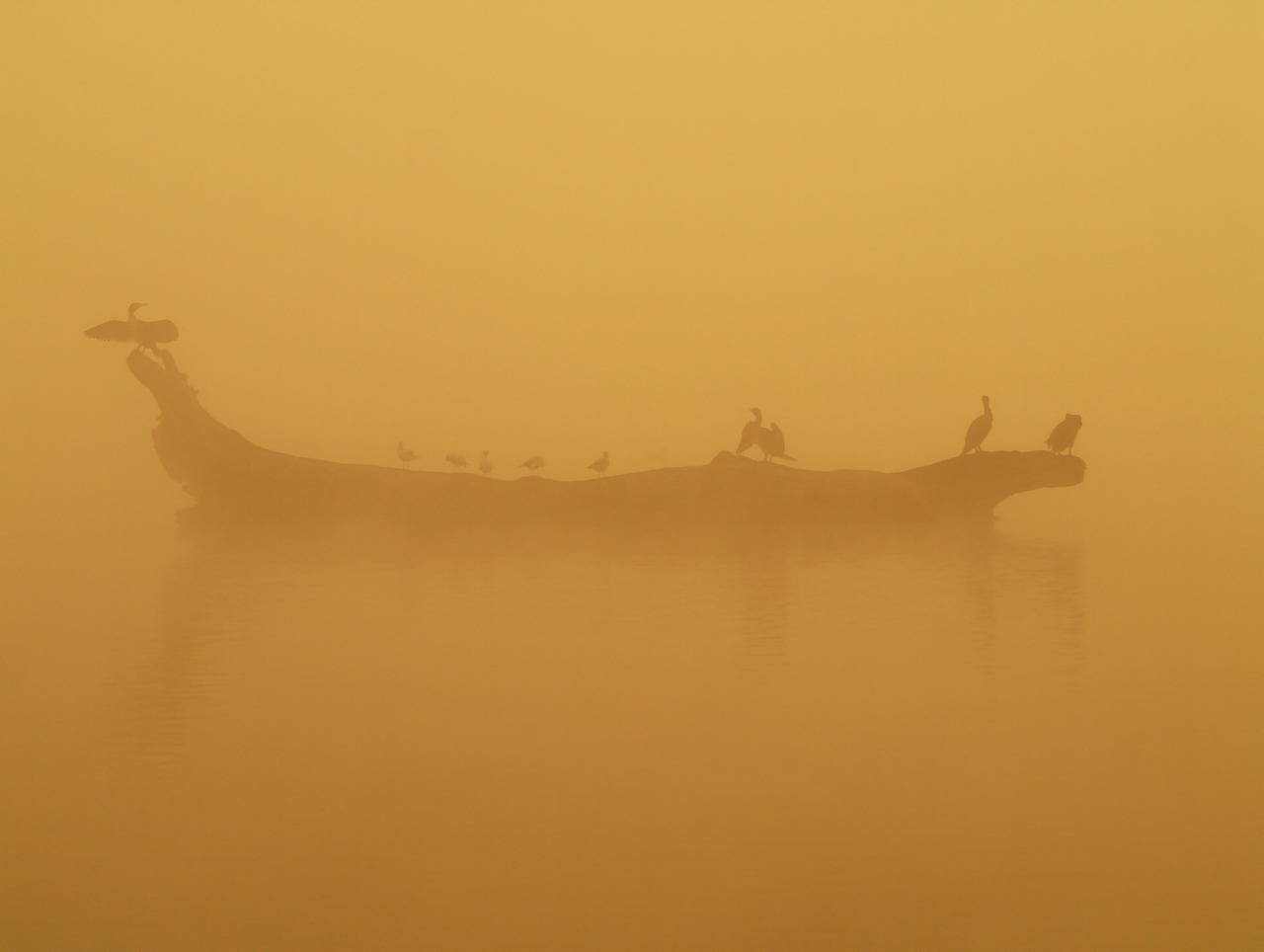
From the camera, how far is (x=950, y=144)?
8.43 ft

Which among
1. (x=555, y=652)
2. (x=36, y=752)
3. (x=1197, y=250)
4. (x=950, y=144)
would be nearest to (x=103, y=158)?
(x=36, y=752)

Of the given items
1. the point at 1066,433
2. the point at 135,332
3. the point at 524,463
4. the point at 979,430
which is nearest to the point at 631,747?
the point at 524,463

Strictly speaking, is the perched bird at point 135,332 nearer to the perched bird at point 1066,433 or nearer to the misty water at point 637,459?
the misty water at point 637,459

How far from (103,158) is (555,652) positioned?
1.46m

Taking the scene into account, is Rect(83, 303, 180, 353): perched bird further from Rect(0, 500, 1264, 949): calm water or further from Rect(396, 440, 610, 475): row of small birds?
Rect(396, 440, 610, 475): row of small birds

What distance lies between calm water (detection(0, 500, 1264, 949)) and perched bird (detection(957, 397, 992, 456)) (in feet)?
0.68

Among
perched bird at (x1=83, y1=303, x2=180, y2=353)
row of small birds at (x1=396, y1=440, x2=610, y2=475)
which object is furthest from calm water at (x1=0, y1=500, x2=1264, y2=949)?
perched bird at (x1=83, y1=303, x2=180, y2=353)

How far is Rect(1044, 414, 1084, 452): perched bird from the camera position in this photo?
2480mm

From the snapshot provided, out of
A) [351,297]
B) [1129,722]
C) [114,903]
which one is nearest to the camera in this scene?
[114,903]

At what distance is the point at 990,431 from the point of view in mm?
2473

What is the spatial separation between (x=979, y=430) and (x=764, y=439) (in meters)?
0.47

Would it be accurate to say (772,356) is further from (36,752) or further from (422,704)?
(36,752)

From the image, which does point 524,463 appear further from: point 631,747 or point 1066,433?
point 1066,433

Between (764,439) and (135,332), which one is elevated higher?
(135,332)
